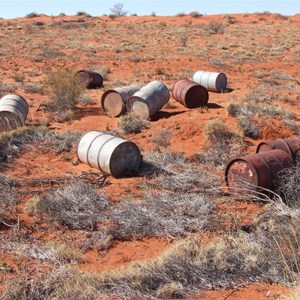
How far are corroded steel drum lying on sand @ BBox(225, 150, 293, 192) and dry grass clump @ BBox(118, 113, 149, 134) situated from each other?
183 inches

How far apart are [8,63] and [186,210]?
2075cm

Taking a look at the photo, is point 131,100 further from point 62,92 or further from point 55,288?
point 55,288

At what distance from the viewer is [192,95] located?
1360 centimetres

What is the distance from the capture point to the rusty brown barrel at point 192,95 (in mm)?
13453

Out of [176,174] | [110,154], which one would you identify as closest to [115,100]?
[110,154]

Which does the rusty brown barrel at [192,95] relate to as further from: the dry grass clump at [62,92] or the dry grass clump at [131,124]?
the dry grass clump at [62,92]

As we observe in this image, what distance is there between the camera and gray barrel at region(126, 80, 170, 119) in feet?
40.1

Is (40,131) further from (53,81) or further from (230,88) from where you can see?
(230,88)

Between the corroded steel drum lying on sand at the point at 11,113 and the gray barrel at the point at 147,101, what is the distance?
330 centimetres

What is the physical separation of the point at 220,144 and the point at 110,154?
3178mm

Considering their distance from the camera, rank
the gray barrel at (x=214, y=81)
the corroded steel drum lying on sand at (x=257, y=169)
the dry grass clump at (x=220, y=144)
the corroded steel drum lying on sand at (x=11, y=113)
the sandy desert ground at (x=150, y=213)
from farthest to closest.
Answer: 1. the gray barrel at (x=214, y=81)
2. the corroded steel drum lying on sand at (x=11, y=113)
3. the dry grass clump at (x=220, y=144)
4. the corroded steel drum lying on sand at (x=257, y=169)
5. the sandy desert ground at (x=150, y=213)

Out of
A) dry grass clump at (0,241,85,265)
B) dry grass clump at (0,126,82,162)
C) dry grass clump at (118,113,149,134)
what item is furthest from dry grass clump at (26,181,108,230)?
dry grass clump at (118,113,149,134)

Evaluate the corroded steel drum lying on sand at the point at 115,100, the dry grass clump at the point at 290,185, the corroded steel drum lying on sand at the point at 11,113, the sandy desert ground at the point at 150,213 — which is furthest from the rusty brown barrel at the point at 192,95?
the dry grass clump at the point at 290,185

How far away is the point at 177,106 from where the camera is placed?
559 inches
